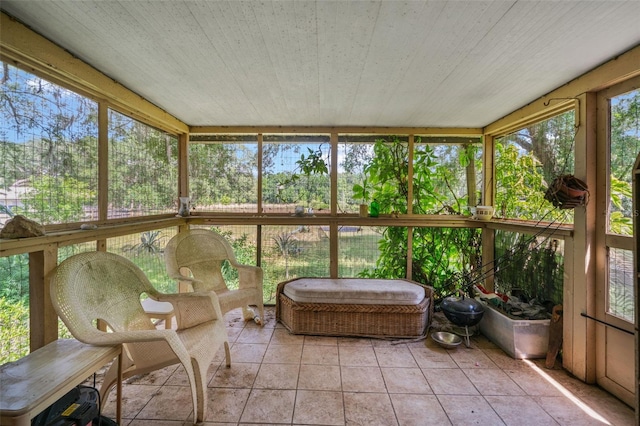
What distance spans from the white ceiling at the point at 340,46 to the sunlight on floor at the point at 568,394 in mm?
2361

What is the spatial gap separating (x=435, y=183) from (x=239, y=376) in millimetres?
3106

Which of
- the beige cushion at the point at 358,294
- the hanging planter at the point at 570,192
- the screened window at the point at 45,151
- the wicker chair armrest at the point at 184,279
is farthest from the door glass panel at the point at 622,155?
the screened window at the point at 45,151

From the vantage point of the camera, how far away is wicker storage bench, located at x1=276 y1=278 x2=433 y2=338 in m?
2.79

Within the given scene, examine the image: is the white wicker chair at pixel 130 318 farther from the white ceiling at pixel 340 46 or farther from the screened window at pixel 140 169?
the white ceiling at pixel 340 46

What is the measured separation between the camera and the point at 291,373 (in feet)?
7.14

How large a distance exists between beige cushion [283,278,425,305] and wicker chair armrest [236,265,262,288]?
1.21 ft

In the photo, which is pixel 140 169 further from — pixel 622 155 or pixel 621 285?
pixel 621 285

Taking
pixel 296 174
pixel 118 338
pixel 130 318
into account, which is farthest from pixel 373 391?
pixel 296 174

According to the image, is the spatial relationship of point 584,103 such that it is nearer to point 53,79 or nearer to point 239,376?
point 239,376

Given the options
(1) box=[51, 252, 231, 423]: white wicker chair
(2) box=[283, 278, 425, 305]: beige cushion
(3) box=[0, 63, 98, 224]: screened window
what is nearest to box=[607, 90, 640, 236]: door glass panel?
(2) box=[283, 278, 425, 305]: beige cushion

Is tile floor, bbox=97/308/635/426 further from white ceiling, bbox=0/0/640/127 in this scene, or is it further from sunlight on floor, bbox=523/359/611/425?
white ceiling, bbox=0/0/640/127

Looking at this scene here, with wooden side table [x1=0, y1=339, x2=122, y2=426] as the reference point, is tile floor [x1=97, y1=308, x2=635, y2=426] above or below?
below

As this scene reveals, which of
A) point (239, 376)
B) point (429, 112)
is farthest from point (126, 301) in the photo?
point (429, 112)

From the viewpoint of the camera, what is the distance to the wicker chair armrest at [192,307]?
1.98 m
